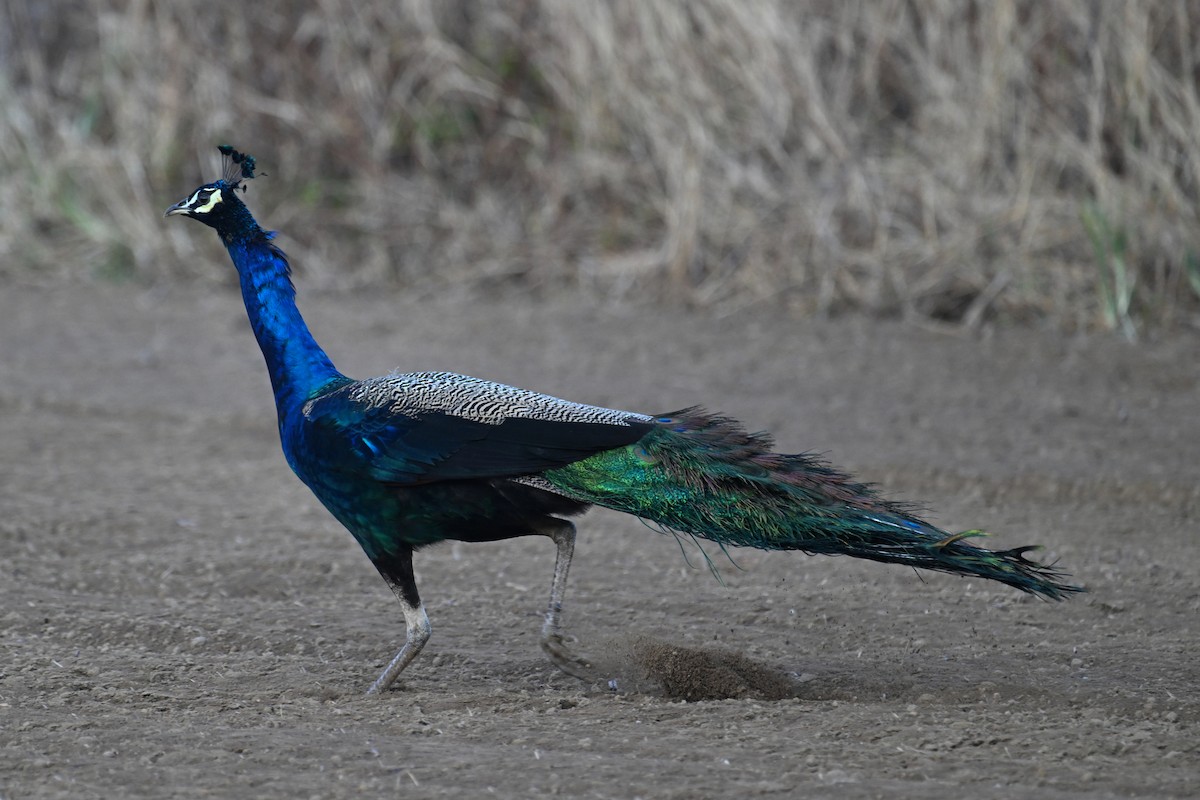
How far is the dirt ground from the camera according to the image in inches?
130

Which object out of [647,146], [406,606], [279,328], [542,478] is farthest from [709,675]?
[647,146]

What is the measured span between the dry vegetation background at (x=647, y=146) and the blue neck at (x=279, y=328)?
4.83 meters

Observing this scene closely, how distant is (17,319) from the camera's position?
30.5 ft

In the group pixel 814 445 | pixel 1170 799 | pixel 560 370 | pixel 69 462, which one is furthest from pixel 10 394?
pixel 1170 799

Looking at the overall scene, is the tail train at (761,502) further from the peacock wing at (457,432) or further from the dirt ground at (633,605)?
the dirt ground at (633,605)

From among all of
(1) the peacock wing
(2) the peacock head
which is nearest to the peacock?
(1) the peacock wing

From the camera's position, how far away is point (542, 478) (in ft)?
12.8

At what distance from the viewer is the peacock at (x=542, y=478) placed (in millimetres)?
3686

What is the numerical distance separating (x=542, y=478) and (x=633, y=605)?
973 millimetres

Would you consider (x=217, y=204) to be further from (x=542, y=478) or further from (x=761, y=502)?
(x=761, y=502)

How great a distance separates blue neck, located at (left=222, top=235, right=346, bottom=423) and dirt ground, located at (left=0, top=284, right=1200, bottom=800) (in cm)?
75

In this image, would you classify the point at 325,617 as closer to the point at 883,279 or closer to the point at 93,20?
the point at 883,279

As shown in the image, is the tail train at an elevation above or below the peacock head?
below

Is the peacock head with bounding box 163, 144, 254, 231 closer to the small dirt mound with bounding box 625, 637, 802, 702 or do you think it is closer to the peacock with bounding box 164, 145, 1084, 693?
the peacock with bounding box 164, 145, 1084, 693
